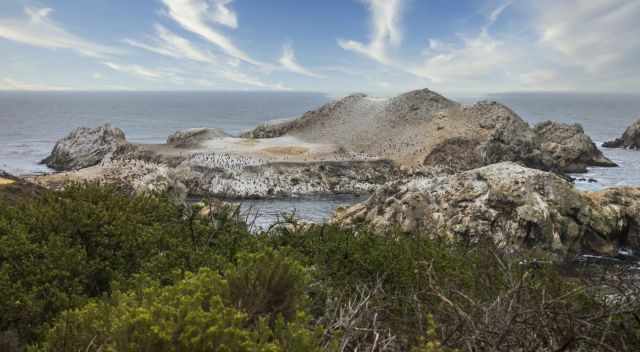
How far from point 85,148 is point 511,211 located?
45.4 metres

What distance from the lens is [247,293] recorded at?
5.02 m

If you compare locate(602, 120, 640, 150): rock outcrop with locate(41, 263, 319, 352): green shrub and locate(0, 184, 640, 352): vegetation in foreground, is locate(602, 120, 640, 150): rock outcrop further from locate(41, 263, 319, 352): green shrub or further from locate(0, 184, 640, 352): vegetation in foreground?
locate(41, 263, 319, 352): green shrub

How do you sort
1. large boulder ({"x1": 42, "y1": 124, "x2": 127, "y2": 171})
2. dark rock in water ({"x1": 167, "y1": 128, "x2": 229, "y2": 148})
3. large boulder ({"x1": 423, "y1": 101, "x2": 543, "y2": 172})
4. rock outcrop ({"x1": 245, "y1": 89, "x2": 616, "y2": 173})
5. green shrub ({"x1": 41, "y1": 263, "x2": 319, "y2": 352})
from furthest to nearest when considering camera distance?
dark rock in water ({"x1": 167, "y1": 128, "x2": 229, "y2": 148})
large boulder ({"x1": 42, "y1": 124, "x2": 127, "y2": 171})
rock outcrop ({"x1": 245, "y1": 89, "x2": 616, "y2": 173})
large boulder ({"x1": 423, "y1": 101, "x2": 543, "y2": 172})
green shrub ({"x1": 41, "y1": 263, "x2": 319, "y2": 352})

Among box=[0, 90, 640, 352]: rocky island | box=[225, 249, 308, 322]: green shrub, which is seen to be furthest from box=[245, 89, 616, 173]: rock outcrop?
box=[225, 249, 308, 322]: green shrub

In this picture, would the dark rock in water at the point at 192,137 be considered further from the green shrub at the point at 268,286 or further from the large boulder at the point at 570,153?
the green shrub at the point at 268,286

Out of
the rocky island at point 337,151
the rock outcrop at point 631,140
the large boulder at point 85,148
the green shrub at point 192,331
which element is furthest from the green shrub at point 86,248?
the rock outcrop at point 631,140

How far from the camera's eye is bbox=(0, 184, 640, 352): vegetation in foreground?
3.94m

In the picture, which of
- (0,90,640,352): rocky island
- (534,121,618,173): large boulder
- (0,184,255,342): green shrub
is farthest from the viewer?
(534,121,618,173): large boulder

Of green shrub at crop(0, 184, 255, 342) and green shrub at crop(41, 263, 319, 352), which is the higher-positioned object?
green shrub at crop(41, 263, 319, 352)

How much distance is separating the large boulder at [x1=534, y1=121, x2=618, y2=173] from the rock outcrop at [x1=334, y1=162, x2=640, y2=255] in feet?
86.3

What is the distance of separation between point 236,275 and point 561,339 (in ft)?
10.5

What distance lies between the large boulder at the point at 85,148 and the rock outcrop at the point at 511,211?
1416 inches

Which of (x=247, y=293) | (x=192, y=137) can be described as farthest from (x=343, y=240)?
(x=192, y=137)

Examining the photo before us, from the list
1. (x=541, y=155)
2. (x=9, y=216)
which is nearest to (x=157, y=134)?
(x=541, y=155)
